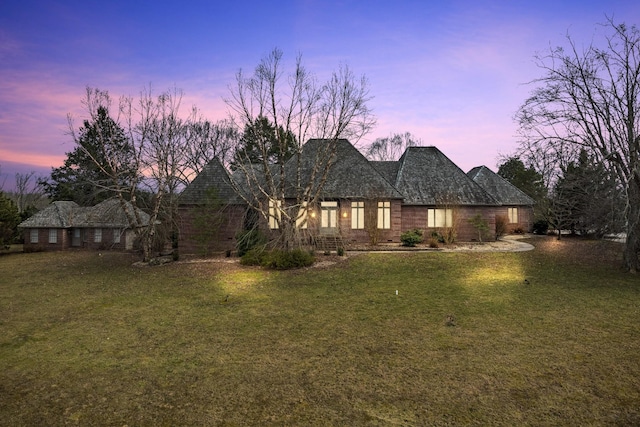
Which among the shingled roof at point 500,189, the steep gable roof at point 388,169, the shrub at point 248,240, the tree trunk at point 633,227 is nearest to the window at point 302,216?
the shrub at point 248,240

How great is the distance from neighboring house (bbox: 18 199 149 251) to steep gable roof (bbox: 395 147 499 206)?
22015 millimetres

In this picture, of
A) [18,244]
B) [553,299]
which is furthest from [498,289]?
[18,244]

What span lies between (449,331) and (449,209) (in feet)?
59.9

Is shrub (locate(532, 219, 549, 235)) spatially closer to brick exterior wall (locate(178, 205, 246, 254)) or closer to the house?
the house

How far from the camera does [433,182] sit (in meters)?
26.9

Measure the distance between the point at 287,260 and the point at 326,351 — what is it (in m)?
9.90

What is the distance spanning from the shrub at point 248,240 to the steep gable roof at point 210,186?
3633 millimetres

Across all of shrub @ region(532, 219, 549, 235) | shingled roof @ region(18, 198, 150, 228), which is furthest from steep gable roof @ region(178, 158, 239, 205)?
shrub @ region(532, 219, 549, 235)

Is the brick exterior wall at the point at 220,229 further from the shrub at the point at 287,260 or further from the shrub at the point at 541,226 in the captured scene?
the shrub at the point at 541,226

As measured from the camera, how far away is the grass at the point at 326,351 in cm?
515

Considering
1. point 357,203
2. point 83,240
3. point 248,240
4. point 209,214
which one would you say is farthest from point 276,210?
point 83,240

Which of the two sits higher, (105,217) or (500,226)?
(105,217)

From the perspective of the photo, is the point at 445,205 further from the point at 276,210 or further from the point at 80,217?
the point at 80,217

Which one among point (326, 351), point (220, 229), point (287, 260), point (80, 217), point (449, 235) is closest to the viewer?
point (326, 351)
